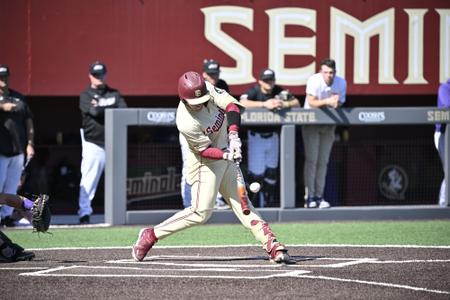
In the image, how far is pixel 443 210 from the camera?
40.8 ft

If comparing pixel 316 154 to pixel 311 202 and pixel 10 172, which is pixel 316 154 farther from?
pixel 10 172

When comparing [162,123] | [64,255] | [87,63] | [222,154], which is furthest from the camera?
[87,63]

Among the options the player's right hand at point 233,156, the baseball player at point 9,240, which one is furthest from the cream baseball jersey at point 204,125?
the baseball player at point 9,240

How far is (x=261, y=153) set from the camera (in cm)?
1225

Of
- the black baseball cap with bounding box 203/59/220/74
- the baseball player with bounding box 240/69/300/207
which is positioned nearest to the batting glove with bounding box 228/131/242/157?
the black baseball cap with bounding box 203/59/220/74

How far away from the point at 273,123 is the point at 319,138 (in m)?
0.67

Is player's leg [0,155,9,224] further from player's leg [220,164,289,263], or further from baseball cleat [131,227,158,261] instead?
player's leg [220,164,289,263]

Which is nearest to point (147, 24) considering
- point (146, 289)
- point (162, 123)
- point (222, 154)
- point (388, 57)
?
point (162, 123)

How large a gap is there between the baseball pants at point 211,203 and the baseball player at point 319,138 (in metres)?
4.06

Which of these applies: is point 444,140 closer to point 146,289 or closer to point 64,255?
point 64,255

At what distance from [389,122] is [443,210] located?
130cm

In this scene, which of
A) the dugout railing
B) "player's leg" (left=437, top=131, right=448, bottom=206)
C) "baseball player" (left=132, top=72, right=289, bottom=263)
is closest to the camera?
"baseball player" (left=132, top=72, right=289, bottom=263)

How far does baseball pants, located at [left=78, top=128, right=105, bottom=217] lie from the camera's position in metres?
12.1

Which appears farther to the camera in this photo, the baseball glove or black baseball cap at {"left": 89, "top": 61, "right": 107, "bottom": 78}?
black baseball cap at {"left": 89, "top": 61, "right": 107, "bottom": 78}
